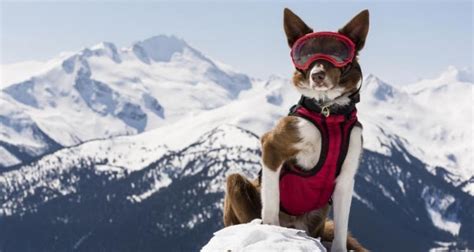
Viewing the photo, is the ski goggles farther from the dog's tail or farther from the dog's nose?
the dog's tail

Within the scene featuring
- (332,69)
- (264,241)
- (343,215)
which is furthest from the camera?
(343,215)

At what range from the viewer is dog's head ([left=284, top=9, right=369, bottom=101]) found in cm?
827

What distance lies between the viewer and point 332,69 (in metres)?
8.35

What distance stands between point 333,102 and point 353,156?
774 mm

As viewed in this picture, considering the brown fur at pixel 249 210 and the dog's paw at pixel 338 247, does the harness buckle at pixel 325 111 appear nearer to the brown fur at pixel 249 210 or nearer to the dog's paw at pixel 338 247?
the brown fur at pixel 249 210

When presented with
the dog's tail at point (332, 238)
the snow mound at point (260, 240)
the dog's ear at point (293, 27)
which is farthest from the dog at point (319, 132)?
the snow mound at point (260, 240)

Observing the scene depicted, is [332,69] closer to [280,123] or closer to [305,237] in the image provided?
[280,123]

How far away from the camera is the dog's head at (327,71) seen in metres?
8.27

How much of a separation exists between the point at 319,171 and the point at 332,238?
1545 mm

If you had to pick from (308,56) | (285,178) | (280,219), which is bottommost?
(280,219)

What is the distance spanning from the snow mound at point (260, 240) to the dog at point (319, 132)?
2.37 feet

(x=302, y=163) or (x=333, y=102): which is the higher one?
(x=333, y=102)

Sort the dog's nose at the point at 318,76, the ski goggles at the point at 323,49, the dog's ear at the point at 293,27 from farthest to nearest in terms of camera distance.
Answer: the dog's ear at the point at 293,27 → the ski goggles at the point at 323,49 → the dog's nose at the point at 318,76

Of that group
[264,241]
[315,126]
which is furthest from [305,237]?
[315,126]
